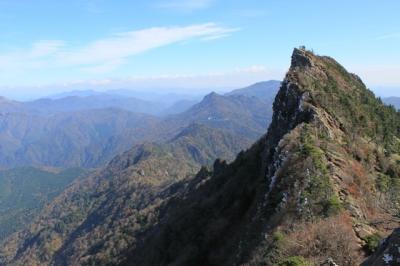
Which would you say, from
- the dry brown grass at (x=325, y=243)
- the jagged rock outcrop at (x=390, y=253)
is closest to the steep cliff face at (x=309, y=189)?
the dry brown grass at (x=325, y=243)

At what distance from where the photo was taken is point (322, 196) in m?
27.5

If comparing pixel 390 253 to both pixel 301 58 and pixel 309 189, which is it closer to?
pixel 309 189

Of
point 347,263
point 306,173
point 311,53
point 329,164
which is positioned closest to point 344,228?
point 347,263

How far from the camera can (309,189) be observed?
2839 centimetres

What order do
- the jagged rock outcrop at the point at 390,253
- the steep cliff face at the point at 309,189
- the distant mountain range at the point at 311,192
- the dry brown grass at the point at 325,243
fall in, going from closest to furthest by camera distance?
the jagged rock outcrop at the point at 390,253 < the dry brown grass at the point at 325,243 < the distant mountain range at the point at 311,192 < the steep cliff face at the point at 309,189

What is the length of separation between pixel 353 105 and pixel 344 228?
28932 mm

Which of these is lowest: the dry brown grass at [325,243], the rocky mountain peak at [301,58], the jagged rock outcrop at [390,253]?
the dry brown grass at [325,243]

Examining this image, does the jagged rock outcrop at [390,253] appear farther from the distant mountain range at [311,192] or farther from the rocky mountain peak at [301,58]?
the rocky mountain peak at [301,58]

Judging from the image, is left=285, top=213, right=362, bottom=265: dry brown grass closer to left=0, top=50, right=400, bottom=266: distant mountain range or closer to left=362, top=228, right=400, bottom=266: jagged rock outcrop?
left=0, top=50, right=400, bottom=266: distant mountain range

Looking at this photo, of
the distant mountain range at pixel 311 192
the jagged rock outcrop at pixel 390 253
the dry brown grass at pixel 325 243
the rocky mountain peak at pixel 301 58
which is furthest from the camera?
the rocky mountain peak at pixel 301 58

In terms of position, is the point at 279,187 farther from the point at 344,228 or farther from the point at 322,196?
the point at 344,228

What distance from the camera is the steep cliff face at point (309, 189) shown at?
930 inches

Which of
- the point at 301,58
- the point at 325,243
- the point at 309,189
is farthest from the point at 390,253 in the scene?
the point at 301,58

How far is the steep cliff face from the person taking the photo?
77.5 feet
